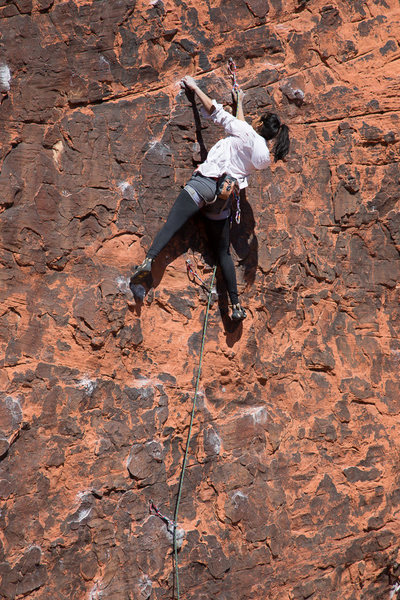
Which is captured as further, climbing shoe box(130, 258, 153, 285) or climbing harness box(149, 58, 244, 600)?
climbing harness box(149, 58, 244, 600)

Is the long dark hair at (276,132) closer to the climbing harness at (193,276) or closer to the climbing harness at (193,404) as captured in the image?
the climbing harness at (193,404)

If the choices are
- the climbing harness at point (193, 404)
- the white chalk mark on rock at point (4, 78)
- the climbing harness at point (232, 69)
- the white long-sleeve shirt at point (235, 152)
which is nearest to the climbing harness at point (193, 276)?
the climbing harness at point (193, 404)

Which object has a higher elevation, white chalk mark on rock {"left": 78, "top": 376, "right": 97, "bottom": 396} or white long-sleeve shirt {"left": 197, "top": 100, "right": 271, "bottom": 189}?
white long-sleeve shirt {"left": 197, "top": 100, "right": 271, "bottom": 189}

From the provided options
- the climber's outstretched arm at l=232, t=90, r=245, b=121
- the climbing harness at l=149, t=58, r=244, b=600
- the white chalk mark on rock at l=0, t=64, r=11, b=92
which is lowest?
the climbing harness at l=149, t=58, r=244, b=600

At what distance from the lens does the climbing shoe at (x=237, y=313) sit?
4785 mm

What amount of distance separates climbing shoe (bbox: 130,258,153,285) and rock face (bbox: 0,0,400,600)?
0.38 feet

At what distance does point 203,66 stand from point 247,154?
884 mm

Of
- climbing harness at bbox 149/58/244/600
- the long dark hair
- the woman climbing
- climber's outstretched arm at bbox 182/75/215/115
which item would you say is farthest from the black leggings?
the long dark hair

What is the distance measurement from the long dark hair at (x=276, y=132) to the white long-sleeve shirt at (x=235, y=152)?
30 centimetres

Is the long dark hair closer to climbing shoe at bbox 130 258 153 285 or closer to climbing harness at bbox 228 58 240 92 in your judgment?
climbing harness at bbox 228 58 240 92

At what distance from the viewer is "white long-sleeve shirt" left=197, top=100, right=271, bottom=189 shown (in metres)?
4.46

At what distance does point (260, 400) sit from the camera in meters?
5.02

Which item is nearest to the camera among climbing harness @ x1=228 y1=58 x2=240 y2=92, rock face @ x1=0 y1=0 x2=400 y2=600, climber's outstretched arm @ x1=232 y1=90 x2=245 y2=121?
A: rock face @ x1=0 y1=0 x2=400 y2=600

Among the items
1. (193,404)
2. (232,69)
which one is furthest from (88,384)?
(232,69)
